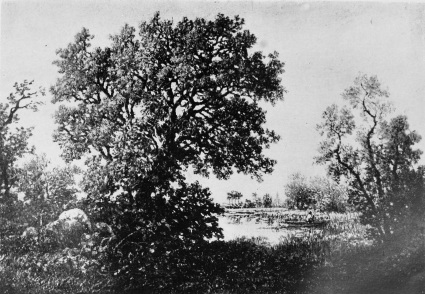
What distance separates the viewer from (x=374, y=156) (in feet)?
27.6

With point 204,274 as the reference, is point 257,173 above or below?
above

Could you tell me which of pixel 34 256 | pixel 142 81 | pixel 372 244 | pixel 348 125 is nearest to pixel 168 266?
pixel 34 256

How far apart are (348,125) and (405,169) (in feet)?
5.38

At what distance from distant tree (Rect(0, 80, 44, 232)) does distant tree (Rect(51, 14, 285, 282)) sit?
0.61 metres

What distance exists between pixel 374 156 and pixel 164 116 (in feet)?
16.2

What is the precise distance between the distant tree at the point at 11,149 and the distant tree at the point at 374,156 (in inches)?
258

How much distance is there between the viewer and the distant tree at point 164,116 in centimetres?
779

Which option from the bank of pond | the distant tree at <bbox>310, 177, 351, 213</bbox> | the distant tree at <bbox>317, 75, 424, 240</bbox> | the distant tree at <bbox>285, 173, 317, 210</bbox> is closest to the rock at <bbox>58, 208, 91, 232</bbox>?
the bank of pond

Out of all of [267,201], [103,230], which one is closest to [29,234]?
[103,230]

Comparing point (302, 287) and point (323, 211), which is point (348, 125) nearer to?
point (323, 211)

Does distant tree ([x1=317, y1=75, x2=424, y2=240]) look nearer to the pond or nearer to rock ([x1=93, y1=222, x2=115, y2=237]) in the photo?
the pond

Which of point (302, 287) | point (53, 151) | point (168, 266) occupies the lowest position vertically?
point (302, 287)

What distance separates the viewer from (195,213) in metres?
8.18

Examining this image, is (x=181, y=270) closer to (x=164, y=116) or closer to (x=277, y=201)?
(x=277, y=201)
